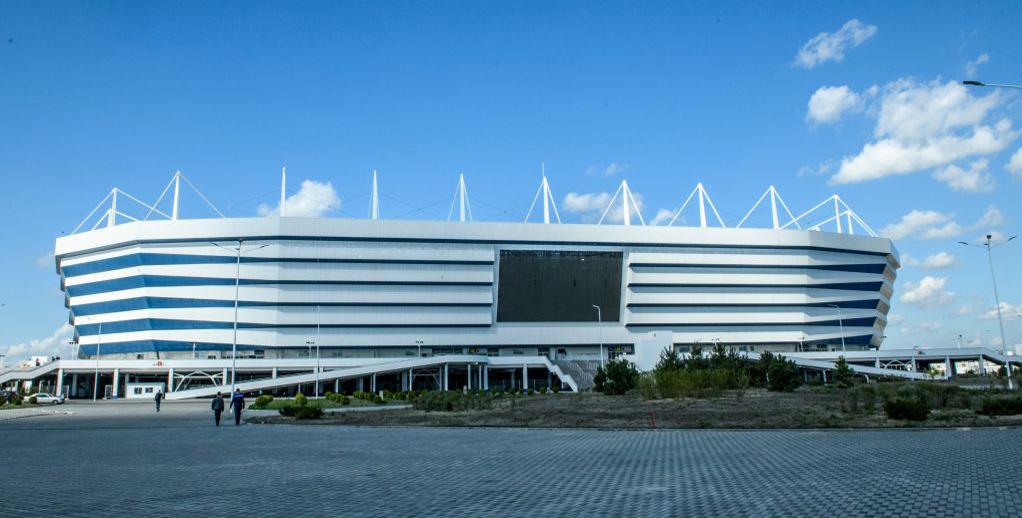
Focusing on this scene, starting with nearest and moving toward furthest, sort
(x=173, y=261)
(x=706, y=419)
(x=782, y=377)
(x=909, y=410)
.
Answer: (x=909, y=410) < (x=706, y=419) < (x=782, y=377) < (x=173, y=261)

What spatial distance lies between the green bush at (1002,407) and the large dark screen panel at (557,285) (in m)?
79.1

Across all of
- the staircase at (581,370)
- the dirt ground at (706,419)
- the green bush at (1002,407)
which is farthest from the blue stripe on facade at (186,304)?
the green bush at (1002,407)

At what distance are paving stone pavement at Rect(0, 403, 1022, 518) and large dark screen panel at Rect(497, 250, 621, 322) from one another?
3276 inches

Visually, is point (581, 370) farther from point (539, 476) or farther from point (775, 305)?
point (539, 476)

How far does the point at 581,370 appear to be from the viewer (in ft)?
303

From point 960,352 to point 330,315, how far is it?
9247 centimetres

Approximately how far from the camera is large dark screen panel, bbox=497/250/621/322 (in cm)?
10388

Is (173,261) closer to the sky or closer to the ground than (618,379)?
closer to the sky

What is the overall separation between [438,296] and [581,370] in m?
24.9

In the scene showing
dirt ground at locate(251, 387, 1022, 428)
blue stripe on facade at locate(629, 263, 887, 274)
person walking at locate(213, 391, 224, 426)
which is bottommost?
dirt ground at locate(251, 387, 1022, 428)

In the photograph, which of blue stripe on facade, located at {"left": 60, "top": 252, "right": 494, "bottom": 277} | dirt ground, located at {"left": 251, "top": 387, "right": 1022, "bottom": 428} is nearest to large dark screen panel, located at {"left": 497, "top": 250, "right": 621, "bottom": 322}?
blue stripe on facade, located at {"left": 60, "top": 252, "right": 494, "bottom": 277}

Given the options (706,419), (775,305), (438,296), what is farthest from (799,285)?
(706,419)

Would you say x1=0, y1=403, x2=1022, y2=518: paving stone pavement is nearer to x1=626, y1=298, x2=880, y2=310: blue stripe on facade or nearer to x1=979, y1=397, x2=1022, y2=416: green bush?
x1=979, y1=397, x2=1022, y2=416: green bush

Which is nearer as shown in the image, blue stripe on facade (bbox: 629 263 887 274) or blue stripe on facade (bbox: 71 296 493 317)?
blue stripe on facade (bbox: 71 296 493 317)
